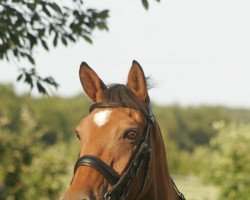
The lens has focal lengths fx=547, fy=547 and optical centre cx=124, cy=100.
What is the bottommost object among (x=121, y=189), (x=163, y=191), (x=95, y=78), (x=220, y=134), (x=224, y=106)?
(x=224, y=106)

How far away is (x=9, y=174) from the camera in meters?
21.2

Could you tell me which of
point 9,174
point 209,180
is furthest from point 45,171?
point 209,180

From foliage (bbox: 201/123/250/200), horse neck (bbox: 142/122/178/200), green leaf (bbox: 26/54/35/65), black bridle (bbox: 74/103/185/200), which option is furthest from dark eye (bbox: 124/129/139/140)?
foliage (bbox: 201/123/250/200)

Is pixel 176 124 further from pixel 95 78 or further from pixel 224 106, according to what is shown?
pixel 95 78

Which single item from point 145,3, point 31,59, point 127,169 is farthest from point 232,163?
point 127,169

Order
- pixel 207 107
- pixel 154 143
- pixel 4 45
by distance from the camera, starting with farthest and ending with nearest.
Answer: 1. pixel 207 107
2. pixel 4 45
3. pixel 154 143

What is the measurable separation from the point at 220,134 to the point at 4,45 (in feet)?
61.5

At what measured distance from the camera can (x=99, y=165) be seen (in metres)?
3.97

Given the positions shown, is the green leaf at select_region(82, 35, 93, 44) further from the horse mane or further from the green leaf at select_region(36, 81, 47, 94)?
the horse mane

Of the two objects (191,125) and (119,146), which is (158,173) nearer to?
(119,146)

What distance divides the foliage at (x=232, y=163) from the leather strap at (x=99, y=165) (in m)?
16.1

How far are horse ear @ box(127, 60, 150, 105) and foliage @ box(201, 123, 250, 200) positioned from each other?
51.3 ft

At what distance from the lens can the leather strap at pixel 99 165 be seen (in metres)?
3.97

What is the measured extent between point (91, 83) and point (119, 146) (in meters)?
0.78
